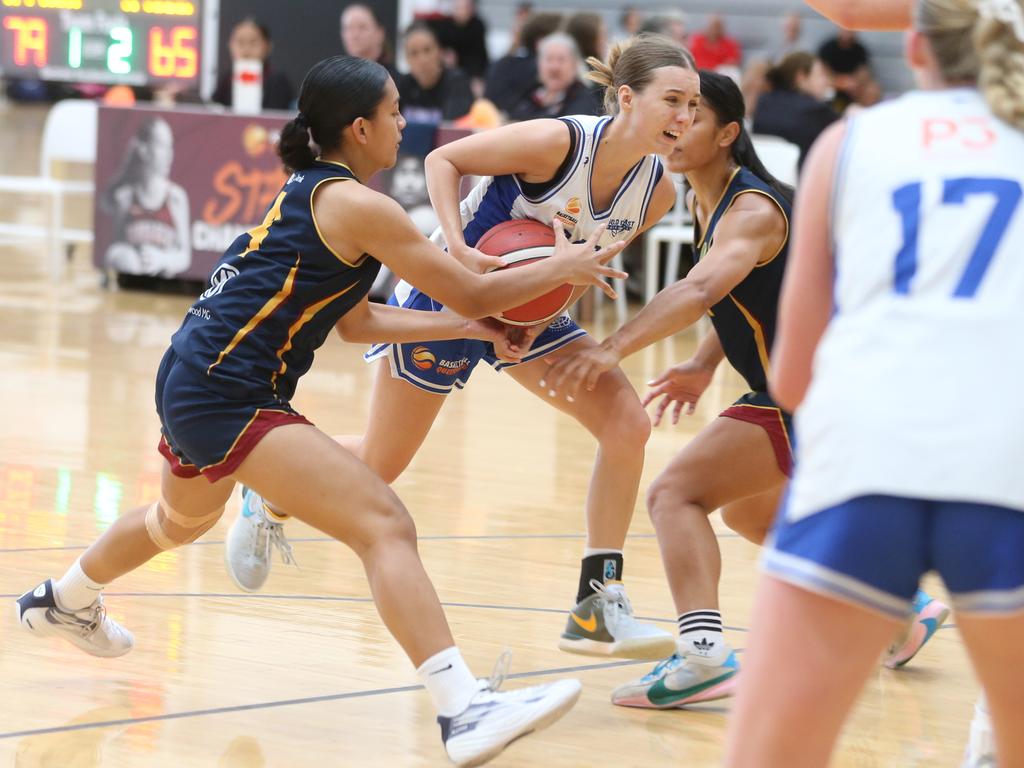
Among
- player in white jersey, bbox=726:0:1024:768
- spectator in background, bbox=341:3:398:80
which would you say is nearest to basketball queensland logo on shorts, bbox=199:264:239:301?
player in white jersey, bbox=726:0:1024:768

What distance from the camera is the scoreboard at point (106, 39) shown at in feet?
35.2

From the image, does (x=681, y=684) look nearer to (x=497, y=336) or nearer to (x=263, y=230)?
(x=497, y=336)

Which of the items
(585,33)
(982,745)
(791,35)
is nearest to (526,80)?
(585,33)

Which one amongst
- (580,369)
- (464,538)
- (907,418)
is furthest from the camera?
(464,538)

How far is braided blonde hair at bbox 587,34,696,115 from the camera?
3674mm

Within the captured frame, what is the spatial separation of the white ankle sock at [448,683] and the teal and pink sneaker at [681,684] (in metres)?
0.67

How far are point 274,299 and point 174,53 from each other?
26.7ft

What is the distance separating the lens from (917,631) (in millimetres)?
3775

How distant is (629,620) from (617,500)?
307 mm

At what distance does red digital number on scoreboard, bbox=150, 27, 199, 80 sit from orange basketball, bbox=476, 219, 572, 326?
7434mm

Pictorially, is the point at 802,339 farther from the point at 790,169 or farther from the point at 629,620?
the point at 790,169

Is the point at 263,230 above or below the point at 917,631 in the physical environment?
above

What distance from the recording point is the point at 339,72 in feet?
10.5

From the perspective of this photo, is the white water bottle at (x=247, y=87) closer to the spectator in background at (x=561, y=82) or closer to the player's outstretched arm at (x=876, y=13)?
the spectator in background at (x=561, y=82)
